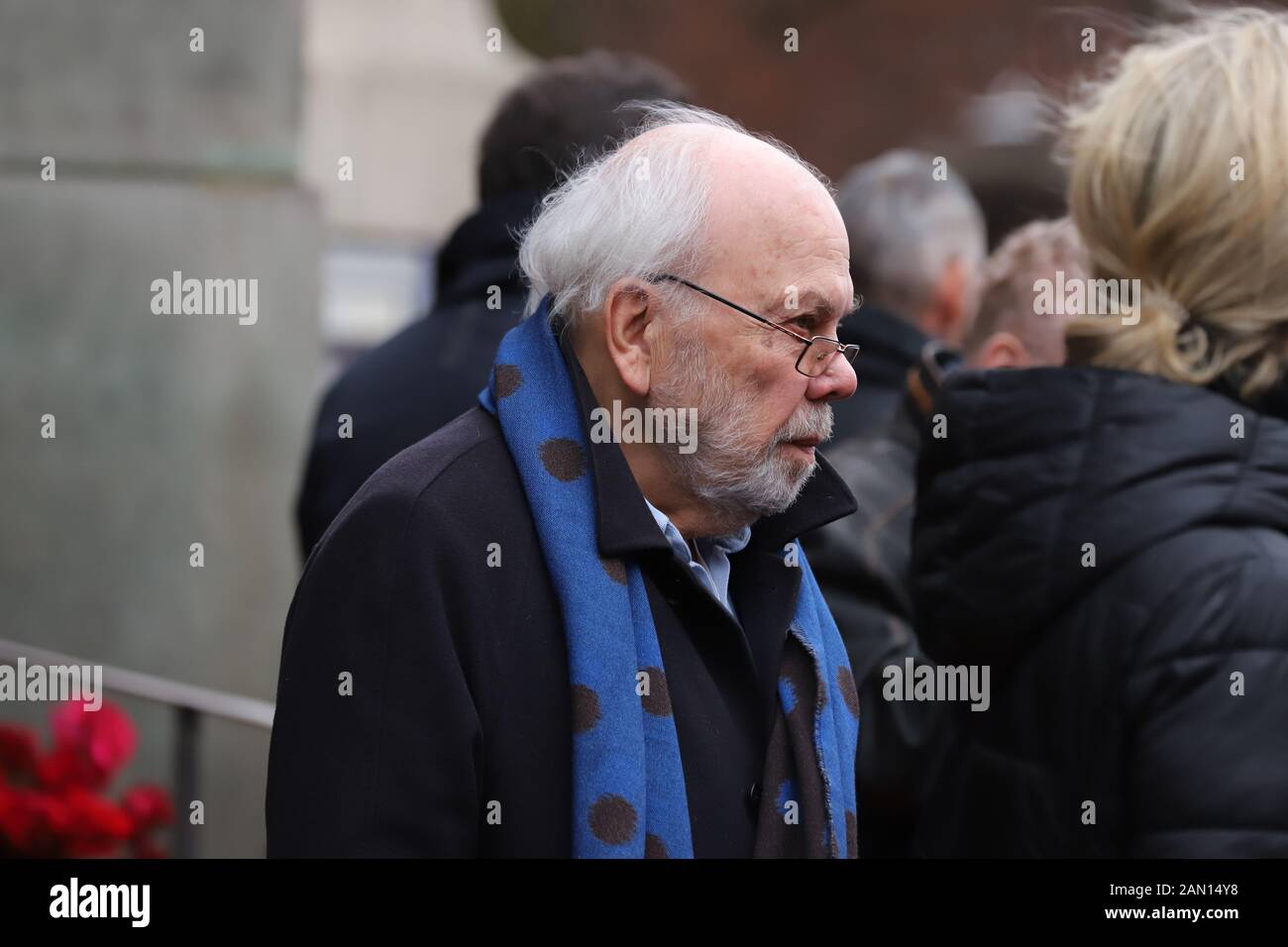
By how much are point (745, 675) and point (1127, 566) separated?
537mm

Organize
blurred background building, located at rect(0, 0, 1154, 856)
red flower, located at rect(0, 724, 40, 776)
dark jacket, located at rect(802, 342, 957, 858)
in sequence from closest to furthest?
dark jacket, located at rect(802, 342, 957, 858) → red flower, located at rect(0, 724, 40, 776) → blurred background building, located at rect(0, 0, 1154, 856)

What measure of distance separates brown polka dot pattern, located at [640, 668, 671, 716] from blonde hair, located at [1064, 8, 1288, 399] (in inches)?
33.5

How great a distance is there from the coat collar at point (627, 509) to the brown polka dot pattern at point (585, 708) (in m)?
0.19

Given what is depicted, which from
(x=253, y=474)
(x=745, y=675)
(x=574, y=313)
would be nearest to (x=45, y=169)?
(x=253, y=474)

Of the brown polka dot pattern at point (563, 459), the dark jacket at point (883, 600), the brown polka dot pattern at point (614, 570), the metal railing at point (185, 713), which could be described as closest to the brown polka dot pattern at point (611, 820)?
the brown polka dot pattern at point (614, 570)

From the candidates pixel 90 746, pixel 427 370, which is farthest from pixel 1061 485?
pixel 90 746

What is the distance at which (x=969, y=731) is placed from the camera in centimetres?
244

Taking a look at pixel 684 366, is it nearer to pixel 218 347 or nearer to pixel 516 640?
pixel 516 640

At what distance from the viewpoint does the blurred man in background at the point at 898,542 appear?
2969 mm

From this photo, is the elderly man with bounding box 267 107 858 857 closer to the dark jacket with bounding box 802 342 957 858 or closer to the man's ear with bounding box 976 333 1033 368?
the dark jacket with bounding box 802 342 957 858

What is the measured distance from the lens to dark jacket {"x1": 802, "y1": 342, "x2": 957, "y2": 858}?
9.73 ft

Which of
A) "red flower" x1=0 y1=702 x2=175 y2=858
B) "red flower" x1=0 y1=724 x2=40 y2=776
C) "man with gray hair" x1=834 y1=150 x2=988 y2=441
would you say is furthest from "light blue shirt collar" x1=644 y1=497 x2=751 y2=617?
"red flower" x1=0 y1=724 x2=40 y2=776

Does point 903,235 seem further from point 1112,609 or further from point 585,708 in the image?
point 585,708

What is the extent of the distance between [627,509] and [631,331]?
26 centimetres
